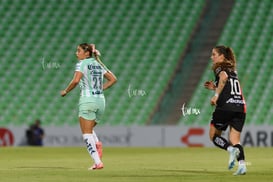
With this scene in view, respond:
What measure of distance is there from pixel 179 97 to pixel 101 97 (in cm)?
1383

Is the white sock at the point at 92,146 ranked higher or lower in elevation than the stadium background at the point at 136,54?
lower

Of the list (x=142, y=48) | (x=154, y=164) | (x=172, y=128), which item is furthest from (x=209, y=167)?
(x=142, y=48)

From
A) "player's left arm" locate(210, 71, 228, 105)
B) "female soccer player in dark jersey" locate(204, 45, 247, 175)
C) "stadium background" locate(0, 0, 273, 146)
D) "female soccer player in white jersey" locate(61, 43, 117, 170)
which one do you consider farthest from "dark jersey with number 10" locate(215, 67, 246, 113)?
"stadium background" locate(0, 0, 273, 146)

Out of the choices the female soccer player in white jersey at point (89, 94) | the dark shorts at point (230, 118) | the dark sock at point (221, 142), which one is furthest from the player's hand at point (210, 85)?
the female soccer player in white jersey at point (89, 94)

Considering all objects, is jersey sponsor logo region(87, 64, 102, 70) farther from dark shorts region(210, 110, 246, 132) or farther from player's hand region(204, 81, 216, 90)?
dark shorts region(210, 110, 246, 132)

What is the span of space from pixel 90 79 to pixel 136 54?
14.8 m

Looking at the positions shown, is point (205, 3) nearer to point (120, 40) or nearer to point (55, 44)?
point (120, 40)

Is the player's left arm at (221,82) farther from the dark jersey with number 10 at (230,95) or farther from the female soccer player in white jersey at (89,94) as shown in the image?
the female soccer player in white jersey at (89,94)

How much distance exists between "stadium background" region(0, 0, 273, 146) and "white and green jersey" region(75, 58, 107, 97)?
11861 millimetres

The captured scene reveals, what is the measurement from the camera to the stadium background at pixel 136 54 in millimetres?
25641

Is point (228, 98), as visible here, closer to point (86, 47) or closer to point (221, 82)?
point (221, 82)

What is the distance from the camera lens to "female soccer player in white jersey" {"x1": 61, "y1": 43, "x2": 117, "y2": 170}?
12.4 m

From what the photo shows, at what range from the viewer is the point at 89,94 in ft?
41.2

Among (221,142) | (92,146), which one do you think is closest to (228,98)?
(221,142)
